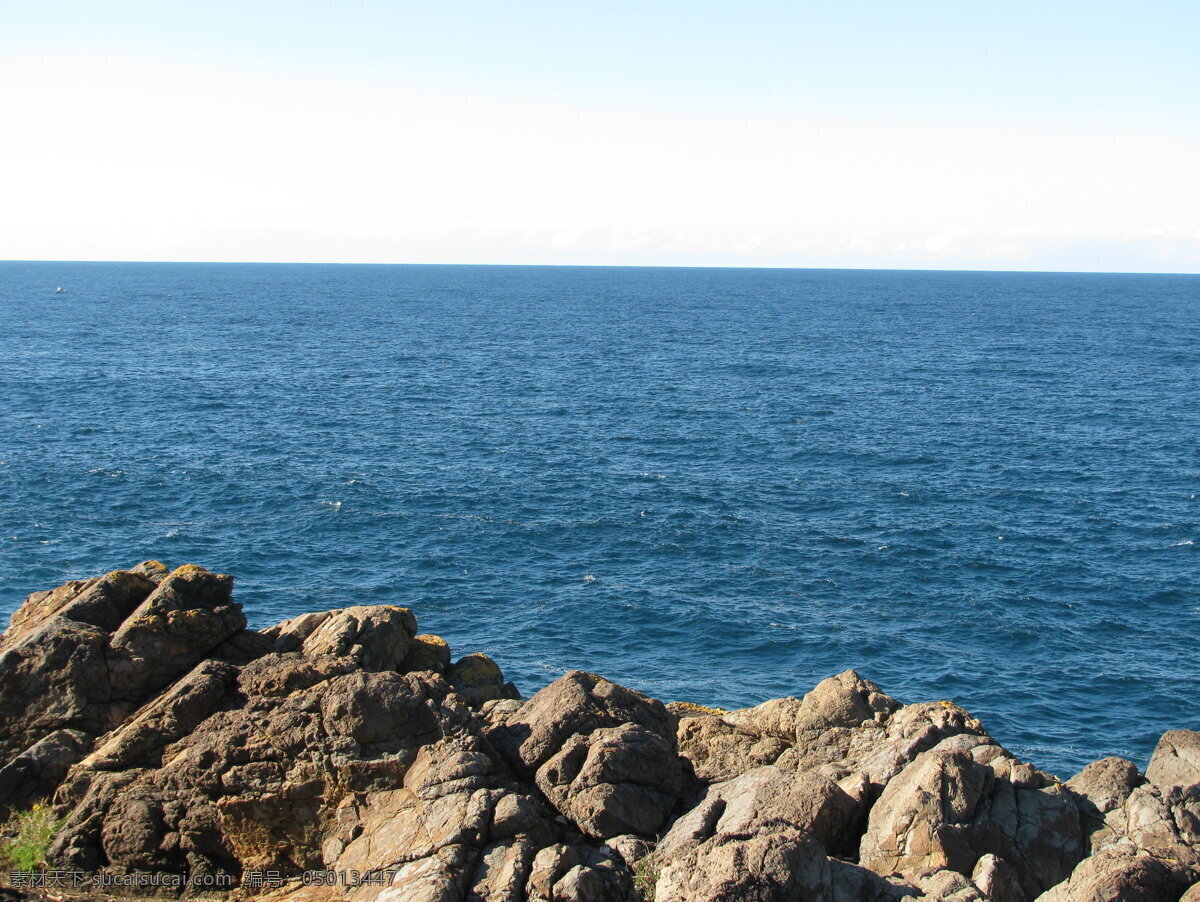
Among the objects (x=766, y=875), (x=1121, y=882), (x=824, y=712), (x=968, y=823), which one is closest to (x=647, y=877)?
(x=766, y=875)

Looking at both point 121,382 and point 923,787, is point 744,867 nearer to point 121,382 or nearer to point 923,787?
point 923,787

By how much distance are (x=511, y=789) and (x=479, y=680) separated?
887cm

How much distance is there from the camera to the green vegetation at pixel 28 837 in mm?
21688

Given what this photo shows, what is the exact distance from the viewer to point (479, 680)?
100 ft

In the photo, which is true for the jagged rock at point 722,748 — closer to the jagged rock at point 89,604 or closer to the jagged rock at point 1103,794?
the jagged rock at point 1103,794

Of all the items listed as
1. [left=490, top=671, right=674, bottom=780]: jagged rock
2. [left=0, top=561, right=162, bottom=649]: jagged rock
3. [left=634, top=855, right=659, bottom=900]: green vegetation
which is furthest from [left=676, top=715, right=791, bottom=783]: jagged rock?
[left=0, top=561, right=162, bottom=649]: jagged rock

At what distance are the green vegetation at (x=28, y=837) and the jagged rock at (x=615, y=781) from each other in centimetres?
1093

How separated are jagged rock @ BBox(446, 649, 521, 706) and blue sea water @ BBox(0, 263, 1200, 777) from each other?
1645cm

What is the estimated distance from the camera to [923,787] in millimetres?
Result: 21203

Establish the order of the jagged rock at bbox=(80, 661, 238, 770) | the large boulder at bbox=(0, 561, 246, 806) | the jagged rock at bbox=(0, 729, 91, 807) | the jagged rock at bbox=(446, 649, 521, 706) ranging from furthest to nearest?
the jagged rock at bbox=(446, 649, 521, 706)
the large boulder at bbox=(0, 561, 246, 806)
the jagged rock at bbox=(80, 661, 238, 770)
the jagged rock at bbox=(0, 729, 91, 807)

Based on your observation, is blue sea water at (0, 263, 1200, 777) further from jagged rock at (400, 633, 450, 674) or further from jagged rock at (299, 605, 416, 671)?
jagged rock at (299, 605, 416, 671)

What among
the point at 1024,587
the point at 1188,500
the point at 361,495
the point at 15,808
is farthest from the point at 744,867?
the point at 1188,500

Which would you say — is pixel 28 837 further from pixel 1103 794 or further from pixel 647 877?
pixel 1103 794

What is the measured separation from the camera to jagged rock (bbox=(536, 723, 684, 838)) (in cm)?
2161
